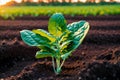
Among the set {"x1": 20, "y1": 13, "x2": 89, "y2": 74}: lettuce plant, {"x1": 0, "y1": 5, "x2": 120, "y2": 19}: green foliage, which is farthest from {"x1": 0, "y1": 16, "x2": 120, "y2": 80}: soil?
{"x1": 0, "y1": 5, "x2": 120, "y2": 19}: green foliage

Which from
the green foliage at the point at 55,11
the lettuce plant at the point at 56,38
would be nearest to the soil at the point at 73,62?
the lettuce plant at the point at 56,38

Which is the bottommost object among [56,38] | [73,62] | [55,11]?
[55,11]

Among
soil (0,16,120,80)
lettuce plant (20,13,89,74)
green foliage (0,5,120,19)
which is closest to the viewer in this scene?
soil (0,16,120,80)

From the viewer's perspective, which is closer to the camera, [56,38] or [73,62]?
[56,38]

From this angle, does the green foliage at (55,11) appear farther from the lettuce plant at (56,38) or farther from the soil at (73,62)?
the lettuce plant at (56,38)

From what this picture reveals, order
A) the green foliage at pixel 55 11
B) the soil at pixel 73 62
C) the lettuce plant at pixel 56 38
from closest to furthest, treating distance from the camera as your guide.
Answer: the soil at pixel 73 62 < the lettuce plant at pixel 56 38 < the green foliage at pixel 55 11

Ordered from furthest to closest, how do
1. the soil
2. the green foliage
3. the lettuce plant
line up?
the green foliage
the lettuce plant
the soil

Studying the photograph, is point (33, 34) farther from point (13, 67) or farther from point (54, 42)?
point (13, 67)

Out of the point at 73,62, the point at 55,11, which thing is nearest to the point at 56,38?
the point at 73,62

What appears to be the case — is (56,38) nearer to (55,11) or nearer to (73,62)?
(73,62)

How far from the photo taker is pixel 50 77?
521cm

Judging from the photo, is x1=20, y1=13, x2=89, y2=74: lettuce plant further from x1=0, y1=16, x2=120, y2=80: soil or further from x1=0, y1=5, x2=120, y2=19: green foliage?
x1=0, y1=5, x2=120, y2=19: green foliage

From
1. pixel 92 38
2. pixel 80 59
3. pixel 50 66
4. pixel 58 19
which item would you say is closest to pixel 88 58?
pixel 80 59

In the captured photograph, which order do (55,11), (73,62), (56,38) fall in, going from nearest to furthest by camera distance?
(56,38) → (73,62) → (55,11)
